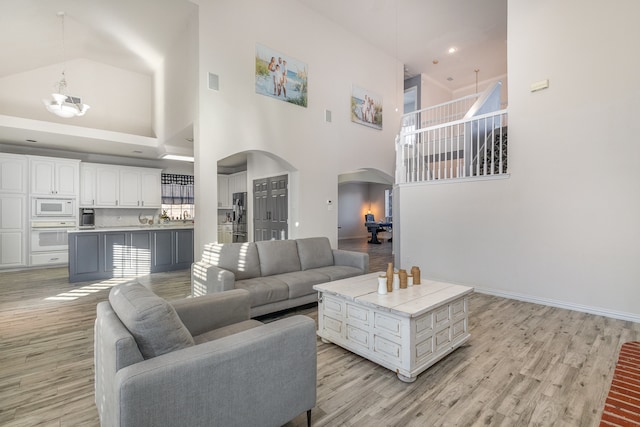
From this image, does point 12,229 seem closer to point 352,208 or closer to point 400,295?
point 400,295

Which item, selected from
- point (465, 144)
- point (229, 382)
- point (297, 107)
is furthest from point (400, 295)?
point (297, 107)

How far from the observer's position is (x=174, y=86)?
6000 mm

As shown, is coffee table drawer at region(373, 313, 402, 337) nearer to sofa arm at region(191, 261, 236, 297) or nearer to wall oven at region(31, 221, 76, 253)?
sofa arm at region(191, 261, 236, 297)

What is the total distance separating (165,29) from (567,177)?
6.86 meters

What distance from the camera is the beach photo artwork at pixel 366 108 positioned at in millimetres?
7242

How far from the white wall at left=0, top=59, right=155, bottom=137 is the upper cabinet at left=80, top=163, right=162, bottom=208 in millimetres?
1138

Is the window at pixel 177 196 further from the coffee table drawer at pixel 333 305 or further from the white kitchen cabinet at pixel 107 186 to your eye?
the coffee table drawer at pixel 333 305

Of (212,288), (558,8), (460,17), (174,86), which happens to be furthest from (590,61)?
(174,86)

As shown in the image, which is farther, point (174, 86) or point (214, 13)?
point (174, 86)

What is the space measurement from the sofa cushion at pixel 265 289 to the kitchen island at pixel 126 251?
3.74 metres

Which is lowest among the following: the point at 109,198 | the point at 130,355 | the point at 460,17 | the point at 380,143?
the point at 130,355

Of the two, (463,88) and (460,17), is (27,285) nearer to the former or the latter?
(460,17)

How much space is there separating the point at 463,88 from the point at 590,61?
7.57 meters

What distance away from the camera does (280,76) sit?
5883 mm
